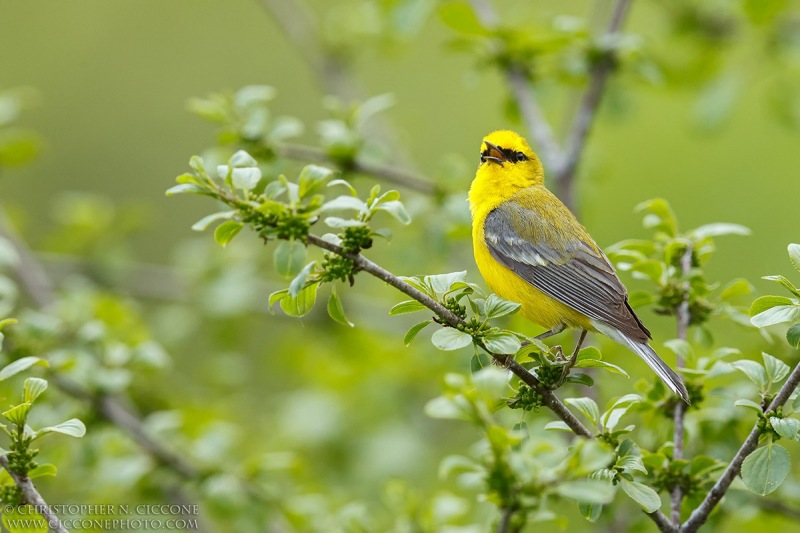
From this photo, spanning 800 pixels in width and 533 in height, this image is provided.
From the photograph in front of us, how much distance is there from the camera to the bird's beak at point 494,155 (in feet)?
13.6

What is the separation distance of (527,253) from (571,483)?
1.99 metres

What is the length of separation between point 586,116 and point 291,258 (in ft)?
6.75

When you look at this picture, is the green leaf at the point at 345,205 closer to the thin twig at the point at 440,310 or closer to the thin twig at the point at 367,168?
the thin twig at the point at 440,310

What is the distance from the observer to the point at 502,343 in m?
2.14

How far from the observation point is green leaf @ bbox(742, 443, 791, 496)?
6.90ft

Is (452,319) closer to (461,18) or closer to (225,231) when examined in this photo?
(225,231)

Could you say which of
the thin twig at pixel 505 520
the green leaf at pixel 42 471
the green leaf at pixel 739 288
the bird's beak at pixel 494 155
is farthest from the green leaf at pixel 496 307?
the bird's beak at pixel 494 155

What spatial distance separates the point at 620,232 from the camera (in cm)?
709

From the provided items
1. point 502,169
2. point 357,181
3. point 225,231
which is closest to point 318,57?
point 357,181

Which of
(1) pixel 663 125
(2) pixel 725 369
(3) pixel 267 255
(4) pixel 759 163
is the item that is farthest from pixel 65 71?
(2) pixel 725 369

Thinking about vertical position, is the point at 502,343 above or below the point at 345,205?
below

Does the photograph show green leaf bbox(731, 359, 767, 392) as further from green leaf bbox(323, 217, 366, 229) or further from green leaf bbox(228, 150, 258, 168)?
green leaf bbox(228, 150, 258, 168)

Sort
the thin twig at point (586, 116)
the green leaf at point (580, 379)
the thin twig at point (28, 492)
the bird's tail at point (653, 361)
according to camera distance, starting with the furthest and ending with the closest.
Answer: the thin twig at point (586, 116) < the bird's tail at point (653, 361) < the green leaf at point (580, 379) < the thin twig at point (28, 492)

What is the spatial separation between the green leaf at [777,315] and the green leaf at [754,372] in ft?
0.63
